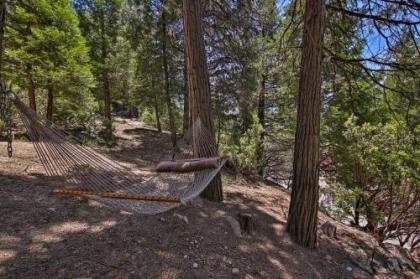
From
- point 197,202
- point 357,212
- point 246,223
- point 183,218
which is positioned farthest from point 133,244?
point 357,212

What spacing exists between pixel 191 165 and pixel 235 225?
829mm

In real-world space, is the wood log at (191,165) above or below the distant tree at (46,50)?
below

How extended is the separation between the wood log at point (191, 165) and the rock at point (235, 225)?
2.40 feet

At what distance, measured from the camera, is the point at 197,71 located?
302 cm

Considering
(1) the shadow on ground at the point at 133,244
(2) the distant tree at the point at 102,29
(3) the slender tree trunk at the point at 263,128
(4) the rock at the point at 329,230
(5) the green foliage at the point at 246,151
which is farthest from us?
(2) the distant tree at the point at 102,29

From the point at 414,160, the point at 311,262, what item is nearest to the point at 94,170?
the point at 311,262

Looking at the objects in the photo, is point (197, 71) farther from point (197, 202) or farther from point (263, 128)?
point (263, 128)

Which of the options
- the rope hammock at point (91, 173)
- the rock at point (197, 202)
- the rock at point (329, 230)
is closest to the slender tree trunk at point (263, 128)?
the rock at point (329, 230)

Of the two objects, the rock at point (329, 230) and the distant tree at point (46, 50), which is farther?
the distant tree at point (46, 50)

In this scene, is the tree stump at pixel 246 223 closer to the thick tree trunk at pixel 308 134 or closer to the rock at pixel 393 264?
the thick tree trunk at pixel 308 134

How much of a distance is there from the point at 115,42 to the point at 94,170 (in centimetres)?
665

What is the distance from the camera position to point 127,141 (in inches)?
319

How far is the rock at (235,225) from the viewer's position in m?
2.63

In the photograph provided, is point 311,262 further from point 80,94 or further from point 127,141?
point 127,141
